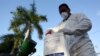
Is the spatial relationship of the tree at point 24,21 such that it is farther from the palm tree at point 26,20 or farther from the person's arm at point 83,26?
the person's arm at point 83,26

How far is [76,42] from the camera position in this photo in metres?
2.83

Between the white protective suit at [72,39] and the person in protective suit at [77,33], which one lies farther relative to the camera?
the person in protective suit at [77,33]

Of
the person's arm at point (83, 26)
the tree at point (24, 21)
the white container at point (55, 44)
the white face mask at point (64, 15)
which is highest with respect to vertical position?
the tree at point (24, 21)

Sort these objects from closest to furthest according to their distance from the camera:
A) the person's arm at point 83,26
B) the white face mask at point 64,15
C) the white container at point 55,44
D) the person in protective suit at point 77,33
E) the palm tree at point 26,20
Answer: the white container at point 55,44
the person in protective suit at point 77,33
the person's arm at point 83,26
the white face mask at point 64,15
the palm tree at point 26,20

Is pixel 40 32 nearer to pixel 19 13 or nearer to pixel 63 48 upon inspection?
pixel 19 13

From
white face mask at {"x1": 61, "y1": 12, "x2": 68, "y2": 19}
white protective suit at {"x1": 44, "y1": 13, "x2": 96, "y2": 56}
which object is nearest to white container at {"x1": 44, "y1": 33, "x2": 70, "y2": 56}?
white protective suit at {"x1": 44, "y1": 13, "x2": 96, "y2": 56}

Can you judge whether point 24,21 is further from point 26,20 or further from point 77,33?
point 77,33

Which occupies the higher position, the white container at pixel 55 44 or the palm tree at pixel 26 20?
the palm tree at pixel 26 20

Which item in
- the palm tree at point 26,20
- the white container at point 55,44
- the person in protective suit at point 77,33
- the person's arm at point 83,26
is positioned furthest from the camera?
the palm tree at point 26,20

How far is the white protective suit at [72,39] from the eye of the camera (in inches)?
98.7

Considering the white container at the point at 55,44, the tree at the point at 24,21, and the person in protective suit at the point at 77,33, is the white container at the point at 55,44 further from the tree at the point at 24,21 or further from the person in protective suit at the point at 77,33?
the tree at the point at 24,21

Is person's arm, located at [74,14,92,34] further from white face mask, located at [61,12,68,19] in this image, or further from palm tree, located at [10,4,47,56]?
palm tree, located at [10,4,47,56]

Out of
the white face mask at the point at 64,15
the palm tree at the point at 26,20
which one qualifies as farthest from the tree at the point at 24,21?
the white face mask at the point at 64,15

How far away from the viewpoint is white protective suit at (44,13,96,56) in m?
2.51
